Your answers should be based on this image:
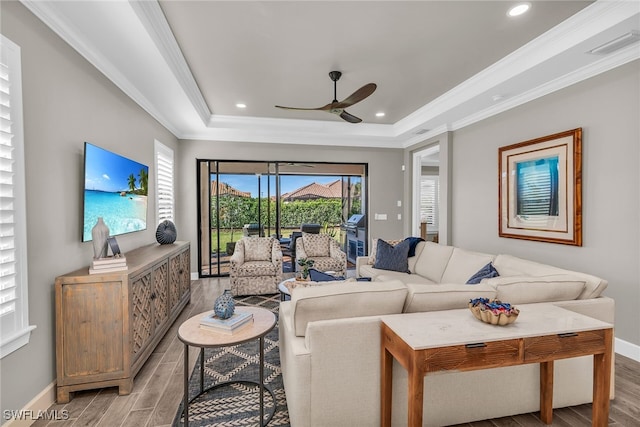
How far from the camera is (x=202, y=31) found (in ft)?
8.71

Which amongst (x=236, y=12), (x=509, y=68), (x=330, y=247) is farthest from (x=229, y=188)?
(x=509, y=68)

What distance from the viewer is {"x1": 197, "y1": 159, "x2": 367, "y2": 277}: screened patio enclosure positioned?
582 cm

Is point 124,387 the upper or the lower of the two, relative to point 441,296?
lower

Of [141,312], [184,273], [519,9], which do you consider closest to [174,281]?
[184,273]

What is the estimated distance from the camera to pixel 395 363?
1746 mm

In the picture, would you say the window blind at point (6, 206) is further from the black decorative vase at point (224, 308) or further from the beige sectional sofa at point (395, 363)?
the beige sectional sofa at point (395, 363)

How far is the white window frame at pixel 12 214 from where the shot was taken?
1.70 meters

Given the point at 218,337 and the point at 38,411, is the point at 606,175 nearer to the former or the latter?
the point at 218,337

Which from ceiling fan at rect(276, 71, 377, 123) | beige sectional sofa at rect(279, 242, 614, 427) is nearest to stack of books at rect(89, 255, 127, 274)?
beige sectional sofa at rect(279, 242, 614, 427)

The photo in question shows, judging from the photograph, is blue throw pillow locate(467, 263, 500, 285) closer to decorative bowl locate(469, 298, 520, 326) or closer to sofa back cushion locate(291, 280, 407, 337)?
decorative bowl locate(469, 298, 520, 326)

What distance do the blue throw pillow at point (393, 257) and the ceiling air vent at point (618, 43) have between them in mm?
2715

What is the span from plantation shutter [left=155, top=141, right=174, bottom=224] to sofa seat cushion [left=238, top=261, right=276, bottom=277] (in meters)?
1.40

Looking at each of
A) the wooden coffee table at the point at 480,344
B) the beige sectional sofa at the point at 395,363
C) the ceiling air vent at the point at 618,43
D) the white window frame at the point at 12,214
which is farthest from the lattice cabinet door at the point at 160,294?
the ceiling air vent at the point at 618,43

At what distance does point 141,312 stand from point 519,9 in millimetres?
3791
